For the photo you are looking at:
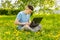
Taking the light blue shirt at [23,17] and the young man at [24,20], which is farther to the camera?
the light blue shirt at [23,17]

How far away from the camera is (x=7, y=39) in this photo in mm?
9266

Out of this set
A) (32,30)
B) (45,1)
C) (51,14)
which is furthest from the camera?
(51,14)

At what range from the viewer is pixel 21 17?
10633 millimetres

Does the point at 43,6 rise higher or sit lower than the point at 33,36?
lower

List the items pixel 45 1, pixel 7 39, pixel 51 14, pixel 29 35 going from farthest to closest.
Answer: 1. pixel 51 14
2. pixel 45 1
3. pixel 29 35
4. pixel 7 39

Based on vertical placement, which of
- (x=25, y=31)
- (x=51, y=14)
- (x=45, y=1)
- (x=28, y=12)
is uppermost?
(x=28, y=12)

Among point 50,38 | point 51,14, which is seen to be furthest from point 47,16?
point 50,38

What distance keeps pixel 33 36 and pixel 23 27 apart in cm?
86

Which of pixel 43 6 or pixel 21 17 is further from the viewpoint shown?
pixel 43 6

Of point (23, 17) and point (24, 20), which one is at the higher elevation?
point (23, 17)

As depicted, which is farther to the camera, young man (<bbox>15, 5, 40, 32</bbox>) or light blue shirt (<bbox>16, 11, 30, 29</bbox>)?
light blue shirt (<bbox>16, 11, 30, 29</bbox>)

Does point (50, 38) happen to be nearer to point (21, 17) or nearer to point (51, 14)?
point (21, 17)

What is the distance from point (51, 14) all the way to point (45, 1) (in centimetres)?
144

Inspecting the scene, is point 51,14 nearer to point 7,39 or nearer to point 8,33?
point 8,33
